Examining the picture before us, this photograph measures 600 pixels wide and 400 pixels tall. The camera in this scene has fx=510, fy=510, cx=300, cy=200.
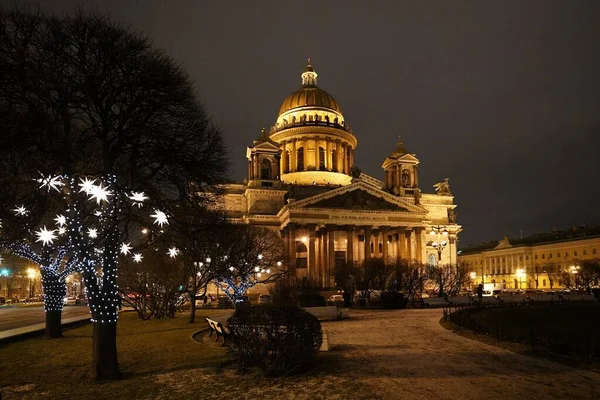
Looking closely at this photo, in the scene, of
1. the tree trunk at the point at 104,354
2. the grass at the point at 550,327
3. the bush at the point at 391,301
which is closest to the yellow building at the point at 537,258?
the bush at the point at 391,301

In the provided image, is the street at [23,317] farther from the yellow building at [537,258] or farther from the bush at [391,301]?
the yellow building at [537,258]

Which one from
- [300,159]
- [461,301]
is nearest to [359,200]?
[300,159]

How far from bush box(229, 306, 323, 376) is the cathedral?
1423 inches

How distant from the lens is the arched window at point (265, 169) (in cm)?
7251

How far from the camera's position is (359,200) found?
64812 mm

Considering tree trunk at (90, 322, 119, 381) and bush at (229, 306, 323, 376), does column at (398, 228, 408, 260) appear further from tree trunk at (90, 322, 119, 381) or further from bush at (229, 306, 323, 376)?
tree trunk at (90, 322, 119, 381)

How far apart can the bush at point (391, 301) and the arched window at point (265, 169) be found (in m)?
38.0

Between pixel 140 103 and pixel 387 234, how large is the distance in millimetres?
56867

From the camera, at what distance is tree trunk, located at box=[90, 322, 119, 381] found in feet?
39.8

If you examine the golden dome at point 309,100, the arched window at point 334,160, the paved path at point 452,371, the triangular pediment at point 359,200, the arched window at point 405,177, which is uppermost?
the golden dome at point 309,100

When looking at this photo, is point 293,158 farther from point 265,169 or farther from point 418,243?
point 418,243

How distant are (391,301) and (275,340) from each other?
25.9 meters

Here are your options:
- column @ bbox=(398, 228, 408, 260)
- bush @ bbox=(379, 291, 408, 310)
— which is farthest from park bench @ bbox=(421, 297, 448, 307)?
column @ bbox=(398, 228, 408, 260)

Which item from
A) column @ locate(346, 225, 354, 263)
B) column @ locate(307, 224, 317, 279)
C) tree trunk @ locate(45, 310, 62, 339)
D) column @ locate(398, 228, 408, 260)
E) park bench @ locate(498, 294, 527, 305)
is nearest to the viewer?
tree trunk @ locate(45, 310, 62, 339)
